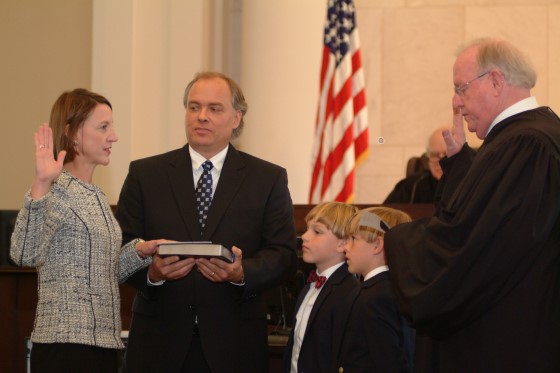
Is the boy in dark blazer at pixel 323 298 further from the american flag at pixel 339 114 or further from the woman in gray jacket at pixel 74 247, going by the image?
the american flag at pixel 339 114

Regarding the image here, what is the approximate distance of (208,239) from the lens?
461 cm

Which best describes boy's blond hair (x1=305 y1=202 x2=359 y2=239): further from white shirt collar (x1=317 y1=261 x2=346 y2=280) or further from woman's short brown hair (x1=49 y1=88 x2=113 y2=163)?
woman's short brown hair (x1=49 y1=88 x2=113 y2=163)

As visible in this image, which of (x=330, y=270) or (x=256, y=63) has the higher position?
(x=256, y=63)

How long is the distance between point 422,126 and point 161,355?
24.3 feet

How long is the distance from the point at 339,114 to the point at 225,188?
495cm

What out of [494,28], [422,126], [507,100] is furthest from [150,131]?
[507,100]

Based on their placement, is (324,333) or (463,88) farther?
(324,333)

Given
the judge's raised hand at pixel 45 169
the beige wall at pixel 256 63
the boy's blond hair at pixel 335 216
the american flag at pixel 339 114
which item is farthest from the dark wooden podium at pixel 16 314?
the beige wall at pixel 256 63

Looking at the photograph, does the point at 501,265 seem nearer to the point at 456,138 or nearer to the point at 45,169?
the point at 456,138

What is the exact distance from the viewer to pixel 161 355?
449 cm

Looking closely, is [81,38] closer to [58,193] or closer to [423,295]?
[58,193]

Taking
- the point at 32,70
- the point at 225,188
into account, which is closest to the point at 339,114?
the point at 32,70

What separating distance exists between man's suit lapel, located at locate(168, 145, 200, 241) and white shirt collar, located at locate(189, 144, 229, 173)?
0.09ft

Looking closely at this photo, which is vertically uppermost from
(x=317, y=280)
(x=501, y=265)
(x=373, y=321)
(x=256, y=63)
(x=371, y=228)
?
(x=256, y=63)
